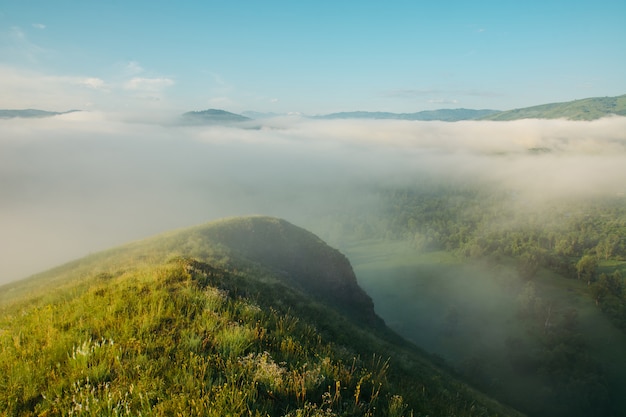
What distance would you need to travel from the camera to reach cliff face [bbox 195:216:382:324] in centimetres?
4922

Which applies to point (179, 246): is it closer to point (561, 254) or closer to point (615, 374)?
point (615, 374)

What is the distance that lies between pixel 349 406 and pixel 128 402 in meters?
3.74

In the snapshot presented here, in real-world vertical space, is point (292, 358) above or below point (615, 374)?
above

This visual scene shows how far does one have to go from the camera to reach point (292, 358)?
737 cm

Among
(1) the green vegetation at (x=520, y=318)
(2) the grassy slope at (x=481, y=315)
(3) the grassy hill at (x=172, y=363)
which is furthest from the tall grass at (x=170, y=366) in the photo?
(2) the grassy slope at (x=481, y=315)

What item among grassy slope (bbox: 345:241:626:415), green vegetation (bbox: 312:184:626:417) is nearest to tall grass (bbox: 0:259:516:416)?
green vegetation (bbox: 312:184:626:417)

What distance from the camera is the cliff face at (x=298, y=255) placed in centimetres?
4922

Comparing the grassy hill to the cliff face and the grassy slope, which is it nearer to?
the cliff face

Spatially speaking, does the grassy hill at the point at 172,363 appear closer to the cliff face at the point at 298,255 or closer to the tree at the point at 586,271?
the cliff face at the point at 298,255

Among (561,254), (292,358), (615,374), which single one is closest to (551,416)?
(615,374)

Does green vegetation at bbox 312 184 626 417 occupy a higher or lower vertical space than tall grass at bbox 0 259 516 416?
lower

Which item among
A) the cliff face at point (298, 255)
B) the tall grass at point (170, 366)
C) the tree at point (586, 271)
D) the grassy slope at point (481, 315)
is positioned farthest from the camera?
the tree at point (586, 271)

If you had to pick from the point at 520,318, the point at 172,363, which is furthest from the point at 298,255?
the point at 520,318

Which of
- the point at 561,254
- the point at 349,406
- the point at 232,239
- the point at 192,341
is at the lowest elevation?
the point at 561,254
